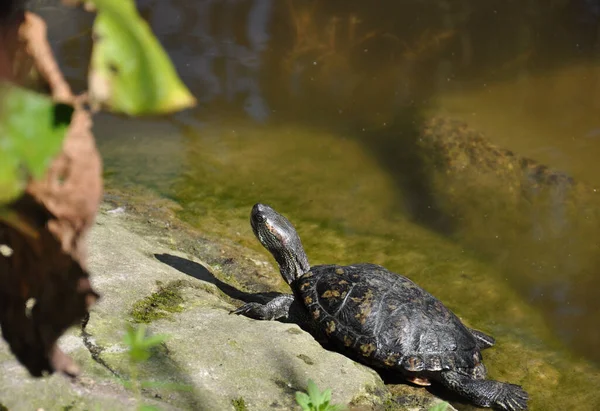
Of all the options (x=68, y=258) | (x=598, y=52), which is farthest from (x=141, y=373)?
(x=598, y=52)

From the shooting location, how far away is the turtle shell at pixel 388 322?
12.9ft

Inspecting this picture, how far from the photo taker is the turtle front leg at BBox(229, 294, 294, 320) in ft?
13.9

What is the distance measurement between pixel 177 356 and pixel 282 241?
1.78 metres

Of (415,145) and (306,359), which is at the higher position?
(415,145)

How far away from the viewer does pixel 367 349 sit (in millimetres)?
3982

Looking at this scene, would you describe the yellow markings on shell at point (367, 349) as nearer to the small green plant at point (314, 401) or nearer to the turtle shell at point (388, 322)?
the turtle shell at point (388, 322)

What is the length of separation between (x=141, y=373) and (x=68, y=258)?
5.21ft

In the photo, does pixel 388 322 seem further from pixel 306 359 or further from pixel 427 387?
pixel 306 359

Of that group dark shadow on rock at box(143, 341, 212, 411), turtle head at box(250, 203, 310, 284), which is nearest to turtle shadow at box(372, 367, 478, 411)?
turtle head at box(250, 203, 310, 284)

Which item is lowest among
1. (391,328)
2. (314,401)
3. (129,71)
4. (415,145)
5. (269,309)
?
(269,309)

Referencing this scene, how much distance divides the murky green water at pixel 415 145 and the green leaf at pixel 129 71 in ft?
12.8

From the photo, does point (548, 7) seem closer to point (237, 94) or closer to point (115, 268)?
point (237, 94)

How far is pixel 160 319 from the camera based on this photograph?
3.54 metres


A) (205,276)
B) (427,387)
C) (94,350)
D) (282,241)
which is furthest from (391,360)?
(94,350)
